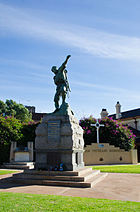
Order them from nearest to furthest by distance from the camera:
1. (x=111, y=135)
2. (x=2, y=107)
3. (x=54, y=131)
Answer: (x=54, y=131), (x=111, y=135), (x=2, y=107)

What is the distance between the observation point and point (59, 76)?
10.6 metres

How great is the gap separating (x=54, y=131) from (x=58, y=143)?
609mm

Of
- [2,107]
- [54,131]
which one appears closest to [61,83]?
[54,131]

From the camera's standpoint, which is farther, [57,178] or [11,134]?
[11,134]

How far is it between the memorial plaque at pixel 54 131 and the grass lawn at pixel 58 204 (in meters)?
4.22

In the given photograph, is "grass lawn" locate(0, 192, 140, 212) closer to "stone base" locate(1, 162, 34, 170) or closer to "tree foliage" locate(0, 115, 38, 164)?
"stone base" locate(1, 162, 34, 170)

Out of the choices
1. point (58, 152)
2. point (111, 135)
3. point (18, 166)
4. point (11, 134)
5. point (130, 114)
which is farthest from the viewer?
point (130, 114)

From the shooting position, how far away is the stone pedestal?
29.7 feet

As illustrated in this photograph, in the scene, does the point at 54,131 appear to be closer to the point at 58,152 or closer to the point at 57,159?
the point at 58,152

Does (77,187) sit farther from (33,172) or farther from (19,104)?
(19,104)

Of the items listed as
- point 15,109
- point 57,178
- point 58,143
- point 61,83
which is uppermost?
point 15,109

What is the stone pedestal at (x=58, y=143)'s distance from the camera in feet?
29.7

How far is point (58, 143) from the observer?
30.2 feet

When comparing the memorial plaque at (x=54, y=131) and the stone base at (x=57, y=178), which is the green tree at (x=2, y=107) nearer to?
the memorial plaque at (x=54, y=131)
